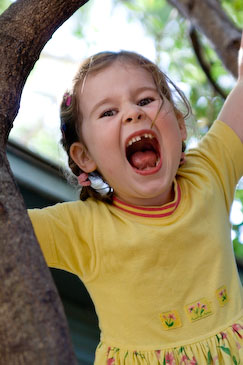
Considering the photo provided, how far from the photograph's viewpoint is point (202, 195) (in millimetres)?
1745

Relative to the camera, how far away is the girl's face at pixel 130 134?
66.3 inches

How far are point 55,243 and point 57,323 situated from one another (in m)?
0.63

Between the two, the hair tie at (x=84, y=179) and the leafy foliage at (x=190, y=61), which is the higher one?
the hair tie at (x=84, y=179)

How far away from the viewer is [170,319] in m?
1.60

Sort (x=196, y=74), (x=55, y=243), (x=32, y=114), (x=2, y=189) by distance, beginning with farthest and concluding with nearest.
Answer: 1. (x=32, y=114)
2. (x=196, y=74)
3. (x=55, y=243)
4. (x=2, y=189)

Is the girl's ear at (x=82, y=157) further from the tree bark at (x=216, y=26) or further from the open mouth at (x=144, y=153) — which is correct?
the tree bark at (x=216, y=26)

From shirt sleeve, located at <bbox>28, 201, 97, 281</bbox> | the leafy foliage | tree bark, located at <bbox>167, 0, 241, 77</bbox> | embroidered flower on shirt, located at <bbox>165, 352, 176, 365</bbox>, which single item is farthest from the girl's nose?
the leafy foliage

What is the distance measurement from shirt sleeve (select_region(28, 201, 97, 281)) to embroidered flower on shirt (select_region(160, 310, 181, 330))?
0.20m

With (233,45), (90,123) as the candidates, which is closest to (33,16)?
(90,123)

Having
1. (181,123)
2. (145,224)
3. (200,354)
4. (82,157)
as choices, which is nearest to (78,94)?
(82,157)

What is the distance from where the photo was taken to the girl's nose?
1.67m

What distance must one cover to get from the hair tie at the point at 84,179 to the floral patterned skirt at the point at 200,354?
45 centimetres

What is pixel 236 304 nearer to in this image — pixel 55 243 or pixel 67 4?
pixel 55 243

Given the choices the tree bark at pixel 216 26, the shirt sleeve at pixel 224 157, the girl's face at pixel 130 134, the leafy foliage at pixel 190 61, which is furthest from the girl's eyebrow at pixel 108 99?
the leafy foliage at pixel 190 61
